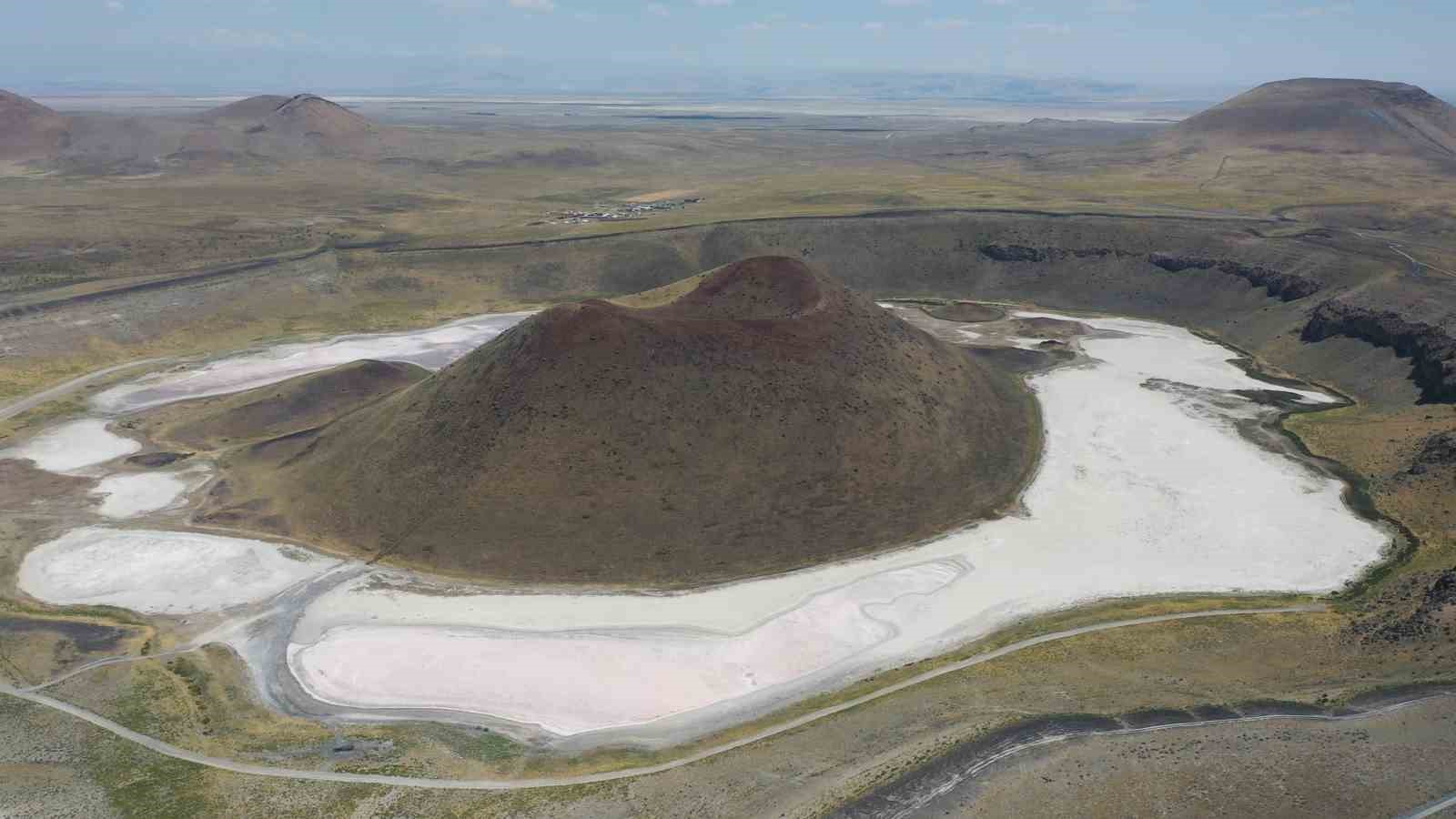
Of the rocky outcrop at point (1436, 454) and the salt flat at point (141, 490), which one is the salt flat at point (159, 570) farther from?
the rocky outcrop at point (1436, 454)

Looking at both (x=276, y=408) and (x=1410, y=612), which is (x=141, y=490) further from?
(x=1410, y=612)

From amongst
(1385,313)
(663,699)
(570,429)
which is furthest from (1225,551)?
(1385,313)

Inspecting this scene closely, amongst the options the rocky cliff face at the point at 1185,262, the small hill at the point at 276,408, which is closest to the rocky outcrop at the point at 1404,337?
the rocky cliff face at the point at 1185,262

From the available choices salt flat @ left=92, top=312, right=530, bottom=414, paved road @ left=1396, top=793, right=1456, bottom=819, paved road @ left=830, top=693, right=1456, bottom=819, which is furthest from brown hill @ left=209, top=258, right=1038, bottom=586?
paved road @ left=1396, top=793, right=1456, bottom=819

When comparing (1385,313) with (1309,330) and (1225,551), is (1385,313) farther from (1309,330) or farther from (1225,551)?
(1225,551)

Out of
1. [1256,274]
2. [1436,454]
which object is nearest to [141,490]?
[1436,454]
